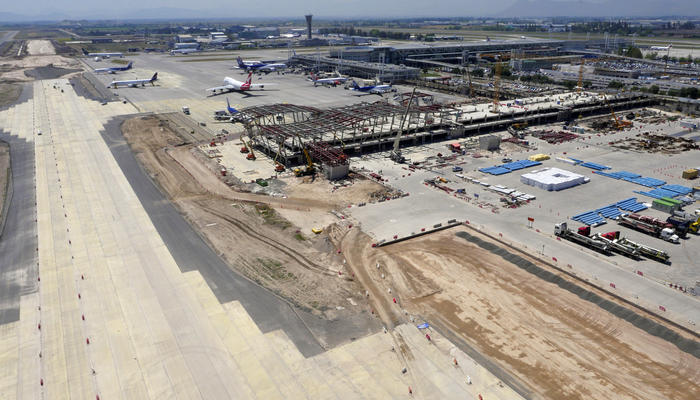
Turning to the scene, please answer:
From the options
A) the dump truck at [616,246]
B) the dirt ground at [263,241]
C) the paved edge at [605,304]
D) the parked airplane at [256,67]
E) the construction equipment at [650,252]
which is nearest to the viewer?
the paved edge at [605,304]

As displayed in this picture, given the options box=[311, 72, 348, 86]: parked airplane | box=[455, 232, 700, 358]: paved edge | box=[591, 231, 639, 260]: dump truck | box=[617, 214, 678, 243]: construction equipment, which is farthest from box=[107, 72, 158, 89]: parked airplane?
box=[617, 214, 678, 243]: construction equipment

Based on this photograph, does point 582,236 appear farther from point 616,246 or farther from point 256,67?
point 256,67

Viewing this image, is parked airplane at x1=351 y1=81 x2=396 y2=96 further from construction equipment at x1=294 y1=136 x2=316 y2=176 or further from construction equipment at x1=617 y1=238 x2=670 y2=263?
construction equipment at x1=617 y1=238 x2=670 y2=263

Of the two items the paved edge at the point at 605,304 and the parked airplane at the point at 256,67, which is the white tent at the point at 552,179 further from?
the parked airplane at the point at 256,67

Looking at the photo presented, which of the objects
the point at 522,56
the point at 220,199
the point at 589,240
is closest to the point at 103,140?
the point at 220,199

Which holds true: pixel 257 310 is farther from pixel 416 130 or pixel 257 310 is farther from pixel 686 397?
pixel 416 130

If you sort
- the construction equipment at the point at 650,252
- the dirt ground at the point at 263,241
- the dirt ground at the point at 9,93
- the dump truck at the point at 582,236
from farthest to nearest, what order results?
1. the dirt ground at the point at 9,93
2. the dump truck at the point at 582,236
3. the construction equipment at the point at 650,252
4. the dirt ground at the point at 263,241

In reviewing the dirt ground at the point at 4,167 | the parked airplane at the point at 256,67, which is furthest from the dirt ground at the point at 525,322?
the parked airplane at the point at 256,67
